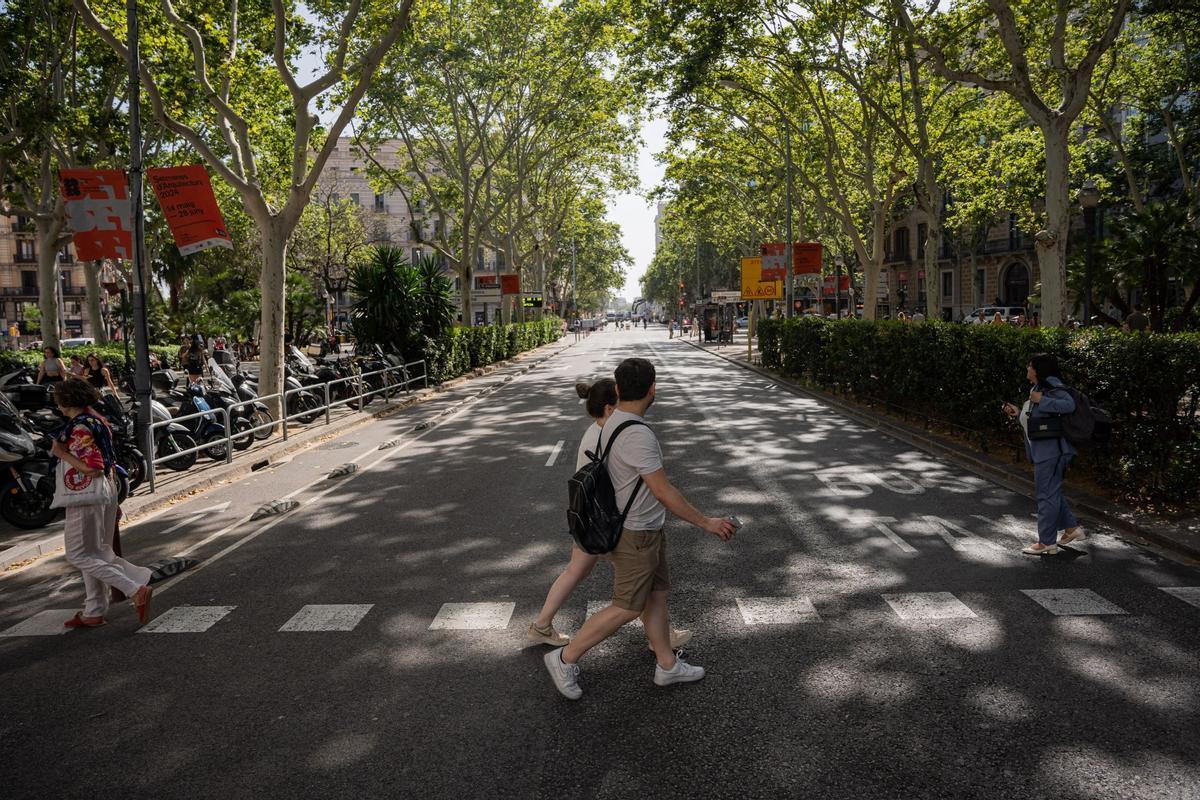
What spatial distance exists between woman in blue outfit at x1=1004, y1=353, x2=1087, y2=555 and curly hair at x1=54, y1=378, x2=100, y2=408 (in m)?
6.80

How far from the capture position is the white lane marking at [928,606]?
5574 mm

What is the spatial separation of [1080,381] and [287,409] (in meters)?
12.6

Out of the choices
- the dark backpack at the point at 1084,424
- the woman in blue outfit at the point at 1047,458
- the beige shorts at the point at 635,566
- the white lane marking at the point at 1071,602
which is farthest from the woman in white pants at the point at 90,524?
the dark backpack at the point at 1084,424

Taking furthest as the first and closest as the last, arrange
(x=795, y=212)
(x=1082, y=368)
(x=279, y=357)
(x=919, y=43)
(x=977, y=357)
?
1. (x=795, y=212)
2. (x=279, y=357)
3. (x=919, y=43)
4. (x=977, y=357)
5. (x=1082, y=368)

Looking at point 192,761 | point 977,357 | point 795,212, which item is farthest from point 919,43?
point 795,212

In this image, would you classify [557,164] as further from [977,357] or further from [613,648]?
[613,648]

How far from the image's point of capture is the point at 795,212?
4631 centimetres

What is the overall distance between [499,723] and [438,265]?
2187 centimetres

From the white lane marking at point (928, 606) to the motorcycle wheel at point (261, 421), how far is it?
1064 centimetres

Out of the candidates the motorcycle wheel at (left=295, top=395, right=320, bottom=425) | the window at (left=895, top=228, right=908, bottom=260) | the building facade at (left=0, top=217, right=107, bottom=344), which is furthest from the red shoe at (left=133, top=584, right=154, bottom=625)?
the building facade at (left=0, top=217, right=107, bottom=344)

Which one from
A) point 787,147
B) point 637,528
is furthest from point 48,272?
point 637,528

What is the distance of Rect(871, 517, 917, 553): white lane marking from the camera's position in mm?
7172

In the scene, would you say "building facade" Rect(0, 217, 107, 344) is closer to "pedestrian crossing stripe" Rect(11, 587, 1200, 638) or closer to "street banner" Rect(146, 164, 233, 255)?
"street banner" Rect(146, 164, 233, 255)

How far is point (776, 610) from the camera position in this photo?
5.69 m
